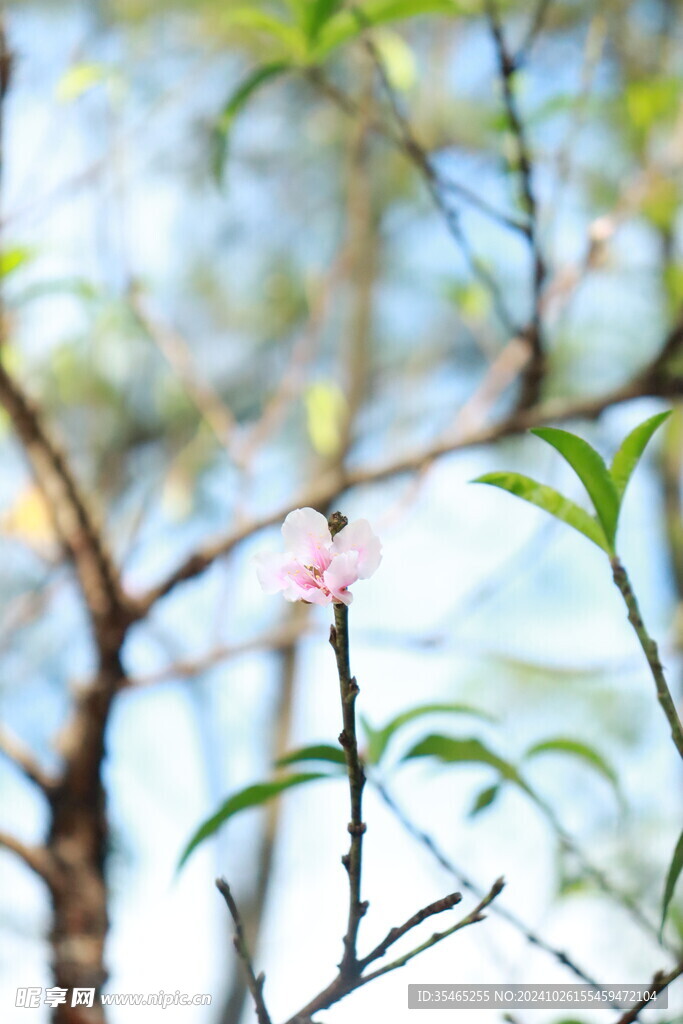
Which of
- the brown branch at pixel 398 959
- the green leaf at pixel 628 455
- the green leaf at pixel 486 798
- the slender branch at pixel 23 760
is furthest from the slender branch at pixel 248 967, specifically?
the slender branch at pixel 23 760

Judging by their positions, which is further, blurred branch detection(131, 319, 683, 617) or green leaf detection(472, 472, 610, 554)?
blurred branch detection(131, 319, 683, 617)

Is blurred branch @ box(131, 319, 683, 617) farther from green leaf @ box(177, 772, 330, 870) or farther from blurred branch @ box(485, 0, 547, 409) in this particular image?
green leaf @ box(177, 772, 330, 870)

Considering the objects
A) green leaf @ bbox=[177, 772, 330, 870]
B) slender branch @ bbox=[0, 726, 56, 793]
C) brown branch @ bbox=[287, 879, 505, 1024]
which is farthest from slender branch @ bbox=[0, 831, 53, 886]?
brown branch @ bbox=[287, 879, 505, 1024]

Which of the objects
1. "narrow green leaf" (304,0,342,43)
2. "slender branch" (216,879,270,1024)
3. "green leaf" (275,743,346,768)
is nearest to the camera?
"slender branch" (216,879,270,1024)

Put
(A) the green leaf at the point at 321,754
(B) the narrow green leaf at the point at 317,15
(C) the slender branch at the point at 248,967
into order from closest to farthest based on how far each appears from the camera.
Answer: (C) the slender branch at the point at 248,967, (A) the green leaf at the point at 321,754, (B) the narrow green leaf at the point at 317,15

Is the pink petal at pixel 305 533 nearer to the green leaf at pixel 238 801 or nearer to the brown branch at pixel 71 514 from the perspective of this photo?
the green leaf at pixel 238 801

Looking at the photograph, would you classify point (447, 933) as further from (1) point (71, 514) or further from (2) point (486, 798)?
(1) point (71, 514)

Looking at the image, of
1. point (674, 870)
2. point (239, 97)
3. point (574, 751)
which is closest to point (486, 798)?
point (574, 751)
